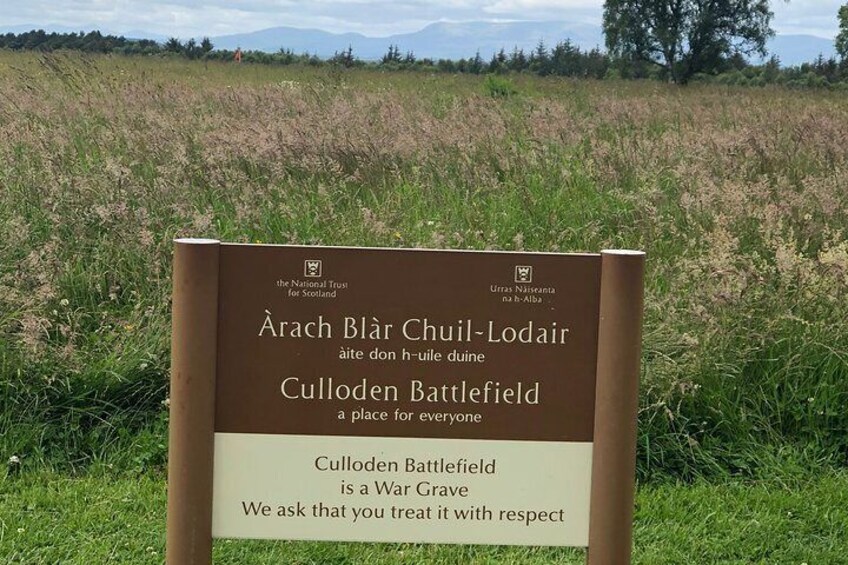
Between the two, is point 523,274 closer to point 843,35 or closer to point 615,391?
point 615,391

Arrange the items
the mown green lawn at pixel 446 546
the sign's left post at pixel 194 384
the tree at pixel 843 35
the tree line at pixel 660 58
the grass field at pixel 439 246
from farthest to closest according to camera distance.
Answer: the tree at pixel 843 35
the tree line at pixel 660 58
the grass field at pixel 439 246
the mown green lawn at pixel 446 546
the sign's left post at pixel 194 384

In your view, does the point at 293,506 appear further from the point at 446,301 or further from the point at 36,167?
the point at 36,167

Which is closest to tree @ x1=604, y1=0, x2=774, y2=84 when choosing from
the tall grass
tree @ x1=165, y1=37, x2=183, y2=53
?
tree @ x1=165, y1=37, x2=183, y2=53

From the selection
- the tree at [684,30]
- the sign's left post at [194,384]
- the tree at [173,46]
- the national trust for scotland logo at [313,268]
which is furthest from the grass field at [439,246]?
the tree at [684,30]

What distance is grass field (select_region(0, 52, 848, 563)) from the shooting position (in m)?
3.66

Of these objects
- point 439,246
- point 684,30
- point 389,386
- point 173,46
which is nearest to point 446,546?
point 389,386

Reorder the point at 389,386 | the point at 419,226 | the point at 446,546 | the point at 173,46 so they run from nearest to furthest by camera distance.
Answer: the point at 389,386 < the point at 446,546 < the point at 419,226 < the point at 173,46

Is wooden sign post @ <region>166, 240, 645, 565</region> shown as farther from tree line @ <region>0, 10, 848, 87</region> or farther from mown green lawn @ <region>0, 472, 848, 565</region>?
tree line @ <region>0, 10, 848, 87</region>

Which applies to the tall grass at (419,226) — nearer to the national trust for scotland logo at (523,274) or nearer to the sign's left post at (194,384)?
the sign's left post at (194,384)

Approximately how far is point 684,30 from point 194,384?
4950 centimetres

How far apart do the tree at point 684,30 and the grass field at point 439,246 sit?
41771 millimetres

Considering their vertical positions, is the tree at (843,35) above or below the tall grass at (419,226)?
above

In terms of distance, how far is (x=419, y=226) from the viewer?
5203mm

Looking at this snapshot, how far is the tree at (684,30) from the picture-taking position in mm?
47750
